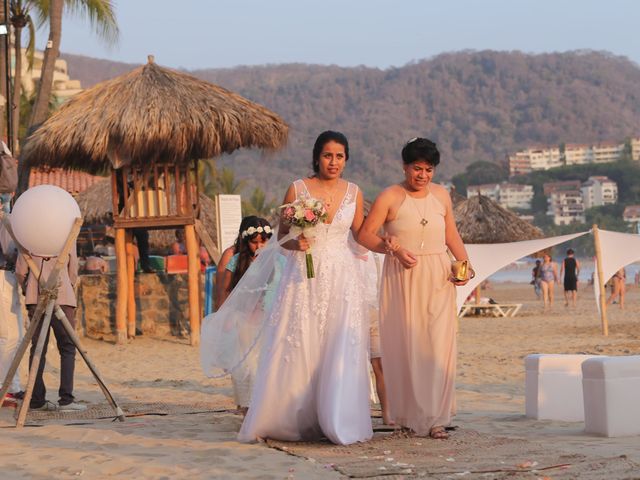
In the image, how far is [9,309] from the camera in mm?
8891

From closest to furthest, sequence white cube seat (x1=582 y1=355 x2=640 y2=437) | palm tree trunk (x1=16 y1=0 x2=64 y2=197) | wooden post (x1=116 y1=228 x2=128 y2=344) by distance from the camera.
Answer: white cube seat (x1=582 y1=355 x2=640 y2=437) < wooden post (x1=116 y1=228 x2=128 y2=344) < palm tree trunk (x1=16 y1=0 x2=64 y2=197)

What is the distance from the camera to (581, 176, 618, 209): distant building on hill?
147625mm

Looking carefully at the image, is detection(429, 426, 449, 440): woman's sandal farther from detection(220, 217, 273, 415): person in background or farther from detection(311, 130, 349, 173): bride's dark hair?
detection(220, 217, 273, 415): person in background

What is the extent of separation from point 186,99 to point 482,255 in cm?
486

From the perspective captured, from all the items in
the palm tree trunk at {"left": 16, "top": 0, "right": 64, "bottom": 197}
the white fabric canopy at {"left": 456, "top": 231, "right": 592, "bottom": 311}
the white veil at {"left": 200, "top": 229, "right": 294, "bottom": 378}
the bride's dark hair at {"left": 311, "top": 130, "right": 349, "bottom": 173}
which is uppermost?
the palm tree trunk at {"left": 16, "top": 0, "right": 64, "bottom": 197}

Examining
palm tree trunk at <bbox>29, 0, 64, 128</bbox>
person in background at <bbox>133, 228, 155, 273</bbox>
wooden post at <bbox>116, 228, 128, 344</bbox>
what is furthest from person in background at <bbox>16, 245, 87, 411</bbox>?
palm tree trunk at <bbox>29, 0, 64, 128</bbox>

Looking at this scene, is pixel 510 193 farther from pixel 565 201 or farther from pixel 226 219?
pixel 226 219

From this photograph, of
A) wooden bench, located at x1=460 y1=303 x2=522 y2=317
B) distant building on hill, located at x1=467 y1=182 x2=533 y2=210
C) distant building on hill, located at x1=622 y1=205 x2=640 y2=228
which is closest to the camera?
wooden bench, located at x1=460 y1=303 x2=522 y2=317

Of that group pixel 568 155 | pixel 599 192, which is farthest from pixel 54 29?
pixel 568 155

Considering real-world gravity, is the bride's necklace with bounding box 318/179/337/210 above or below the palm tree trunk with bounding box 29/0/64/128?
below

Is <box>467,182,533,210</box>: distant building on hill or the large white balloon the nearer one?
the large white balloon

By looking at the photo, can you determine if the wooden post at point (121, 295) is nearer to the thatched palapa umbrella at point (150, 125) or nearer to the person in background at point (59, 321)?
the thatched palapa umbrella at point (150, 125)

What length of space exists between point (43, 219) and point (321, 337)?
2197 millimetres

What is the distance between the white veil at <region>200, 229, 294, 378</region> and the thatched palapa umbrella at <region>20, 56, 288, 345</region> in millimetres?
7107
